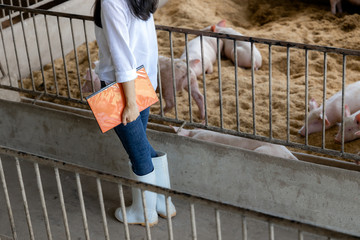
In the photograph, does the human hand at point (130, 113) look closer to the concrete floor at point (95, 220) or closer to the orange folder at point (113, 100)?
the orange folder at point (113, 100)

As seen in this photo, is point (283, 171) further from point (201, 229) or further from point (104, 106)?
point (104, 106)

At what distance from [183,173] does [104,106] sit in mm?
1093

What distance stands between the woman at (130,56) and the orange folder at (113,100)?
4cm

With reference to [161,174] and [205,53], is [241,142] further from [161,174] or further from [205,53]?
[205,53]

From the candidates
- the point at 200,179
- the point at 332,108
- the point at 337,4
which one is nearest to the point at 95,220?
the point at 200,179

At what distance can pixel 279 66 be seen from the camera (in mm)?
5887

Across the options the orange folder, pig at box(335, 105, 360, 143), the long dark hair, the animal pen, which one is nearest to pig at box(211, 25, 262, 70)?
the animal pen

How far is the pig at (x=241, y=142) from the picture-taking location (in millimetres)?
3938

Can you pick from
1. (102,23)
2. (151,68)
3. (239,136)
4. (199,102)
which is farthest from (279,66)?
(102,23)

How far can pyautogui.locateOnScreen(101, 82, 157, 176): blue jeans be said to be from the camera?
322 centimetres

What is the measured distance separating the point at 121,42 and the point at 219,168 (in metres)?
1.27

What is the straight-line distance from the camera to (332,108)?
481 cm

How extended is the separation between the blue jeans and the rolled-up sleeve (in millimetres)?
297

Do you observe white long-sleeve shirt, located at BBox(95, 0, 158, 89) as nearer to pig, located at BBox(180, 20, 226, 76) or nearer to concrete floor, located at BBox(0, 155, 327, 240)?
concrete floor, located at BBox(0, 155, 327, 240)
